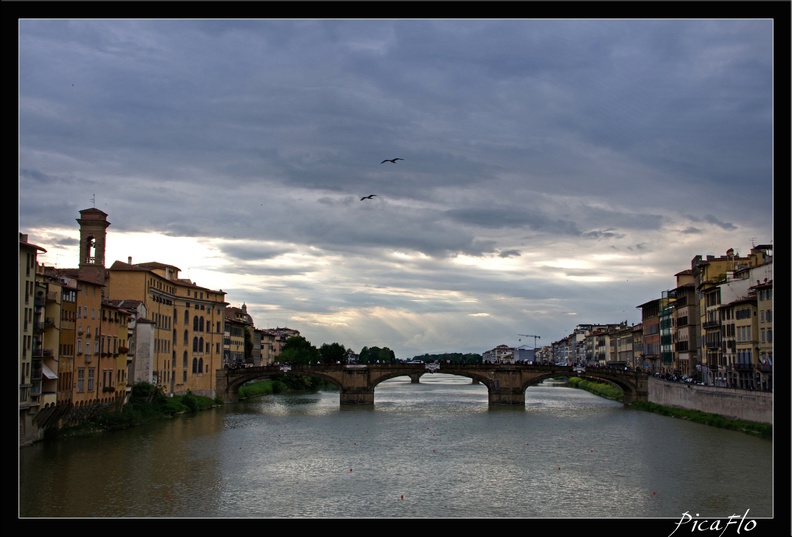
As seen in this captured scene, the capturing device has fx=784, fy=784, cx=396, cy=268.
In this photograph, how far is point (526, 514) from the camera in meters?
22.0

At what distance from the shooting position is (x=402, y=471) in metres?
29.5

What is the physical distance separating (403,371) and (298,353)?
146 ft

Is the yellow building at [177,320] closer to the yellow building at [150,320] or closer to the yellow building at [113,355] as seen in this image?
the yellow building at [150,320]

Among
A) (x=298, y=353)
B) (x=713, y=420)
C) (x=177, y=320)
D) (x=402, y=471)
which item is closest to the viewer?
(x=402, y=471)

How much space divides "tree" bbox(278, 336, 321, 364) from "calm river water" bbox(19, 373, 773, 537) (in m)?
60.2

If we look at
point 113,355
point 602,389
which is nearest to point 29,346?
point 113,355

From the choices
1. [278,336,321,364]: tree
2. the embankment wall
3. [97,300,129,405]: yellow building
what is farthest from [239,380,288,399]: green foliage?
the embankment wall

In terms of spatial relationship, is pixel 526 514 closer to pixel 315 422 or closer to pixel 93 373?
pixel 93 373

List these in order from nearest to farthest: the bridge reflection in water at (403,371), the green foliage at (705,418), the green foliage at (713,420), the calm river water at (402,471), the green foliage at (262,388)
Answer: the calm river water at (402,471), the green foliage at (713,420), the green foliage at (705,418), the bridge reflection in water at (403,371), the green foliage at (262,388)

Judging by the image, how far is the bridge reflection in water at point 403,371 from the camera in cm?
6544

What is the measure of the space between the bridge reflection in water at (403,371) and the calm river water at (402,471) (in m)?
17.5

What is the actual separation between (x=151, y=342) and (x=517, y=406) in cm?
2992

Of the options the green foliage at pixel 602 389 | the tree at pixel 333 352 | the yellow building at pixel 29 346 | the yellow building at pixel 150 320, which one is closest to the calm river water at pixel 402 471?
the yellow building at pixel 29 346

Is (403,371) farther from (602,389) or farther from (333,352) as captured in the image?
(333,352)
